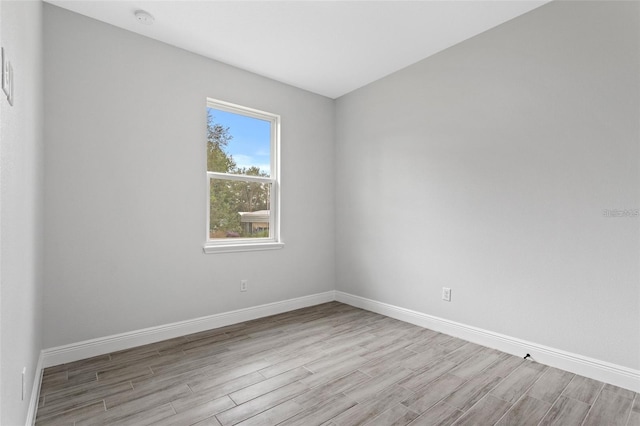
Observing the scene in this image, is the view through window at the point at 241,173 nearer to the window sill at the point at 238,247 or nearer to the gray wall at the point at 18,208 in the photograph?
the window sill at the point at 238,247

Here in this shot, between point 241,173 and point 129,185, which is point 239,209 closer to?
point 241,173

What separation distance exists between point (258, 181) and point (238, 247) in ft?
2.60

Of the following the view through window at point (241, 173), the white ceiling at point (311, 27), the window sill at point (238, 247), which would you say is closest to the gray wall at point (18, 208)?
the white ceiling at point (311, 27)

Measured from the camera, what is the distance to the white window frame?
10.9 ft

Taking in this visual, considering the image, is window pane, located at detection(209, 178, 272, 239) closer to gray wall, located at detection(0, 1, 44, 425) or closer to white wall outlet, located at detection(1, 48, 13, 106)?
gray wall, located at detection(0, 1, 44, 425)

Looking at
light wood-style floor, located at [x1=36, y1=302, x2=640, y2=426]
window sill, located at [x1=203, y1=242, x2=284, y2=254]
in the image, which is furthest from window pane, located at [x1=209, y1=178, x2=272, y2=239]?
light wood-style floor, located at [x1=36, y1=302, x2=640, y2=426]

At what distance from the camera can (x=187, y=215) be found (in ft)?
10.2

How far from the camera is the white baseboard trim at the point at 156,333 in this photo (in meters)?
2.47

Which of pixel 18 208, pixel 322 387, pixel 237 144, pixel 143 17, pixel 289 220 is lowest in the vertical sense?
pixel 322 387

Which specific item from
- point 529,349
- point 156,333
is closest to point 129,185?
point 156,333

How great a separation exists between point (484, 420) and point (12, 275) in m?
2.35

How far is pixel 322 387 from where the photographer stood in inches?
84.7

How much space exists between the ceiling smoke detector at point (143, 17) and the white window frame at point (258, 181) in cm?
81

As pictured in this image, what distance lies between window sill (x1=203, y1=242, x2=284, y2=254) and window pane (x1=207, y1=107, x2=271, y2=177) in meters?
0.79
